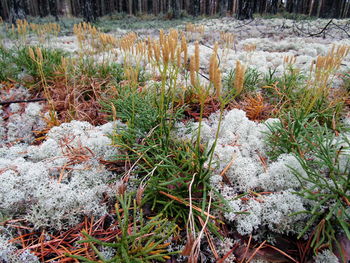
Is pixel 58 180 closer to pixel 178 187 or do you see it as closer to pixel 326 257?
pixel 178 187

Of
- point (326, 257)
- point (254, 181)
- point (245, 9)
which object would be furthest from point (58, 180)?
point (245, 9)

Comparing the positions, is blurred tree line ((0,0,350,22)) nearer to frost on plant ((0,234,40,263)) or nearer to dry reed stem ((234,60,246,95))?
dry reed stem ((234,60,246,95))

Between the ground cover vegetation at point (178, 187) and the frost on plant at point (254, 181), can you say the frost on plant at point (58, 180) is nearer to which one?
the ground cover vegetation at point (178, 187)

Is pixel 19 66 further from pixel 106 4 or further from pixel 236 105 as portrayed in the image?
pixel 106 4

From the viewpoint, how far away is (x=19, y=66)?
9.95 ft

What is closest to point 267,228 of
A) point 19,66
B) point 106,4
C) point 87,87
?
point 87,87

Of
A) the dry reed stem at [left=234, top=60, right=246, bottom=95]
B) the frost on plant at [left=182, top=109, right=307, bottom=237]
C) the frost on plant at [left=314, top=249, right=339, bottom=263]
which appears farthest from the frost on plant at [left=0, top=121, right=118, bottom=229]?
the frost on plant at [left=314, top=249, right=339, bottom=263]

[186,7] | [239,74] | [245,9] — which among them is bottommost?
[239,74]

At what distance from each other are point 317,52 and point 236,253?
452 cm

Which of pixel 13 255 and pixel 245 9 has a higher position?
pixel 245 9

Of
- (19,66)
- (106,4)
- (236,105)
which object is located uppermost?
(106,4)

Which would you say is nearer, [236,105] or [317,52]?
[236,105]

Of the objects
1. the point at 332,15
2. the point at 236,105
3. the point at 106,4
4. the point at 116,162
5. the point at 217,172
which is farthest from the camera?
the point at 106,4

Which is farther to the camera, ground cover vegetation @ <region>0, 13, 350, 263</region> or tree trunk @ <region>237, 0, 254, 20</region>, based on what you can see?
tree trunk @ <region>237, 0, 254, 20</region>
